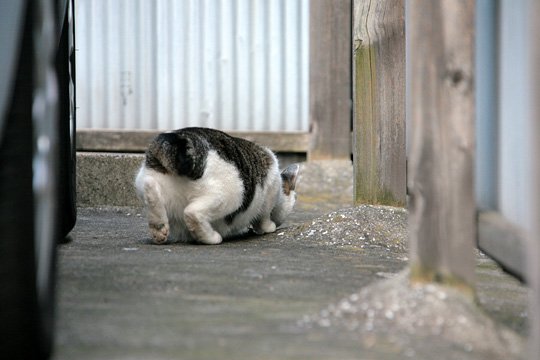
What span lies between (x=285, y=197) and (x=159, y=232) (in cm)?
118

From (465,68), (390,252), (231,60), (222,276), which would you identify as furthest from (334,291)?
(231,60)

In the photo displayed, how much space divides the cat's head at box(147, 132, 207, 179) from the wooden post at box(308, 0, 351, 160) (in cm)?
323

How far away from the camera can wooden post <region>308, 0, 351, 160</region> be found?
24.2 ft

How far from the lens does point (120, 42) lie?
7.34m

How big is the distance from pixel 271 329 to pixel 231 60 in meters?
5.15

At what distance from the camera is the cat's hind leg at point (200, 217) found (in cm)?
429

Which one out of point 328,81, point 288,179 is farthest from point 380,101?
point 328,81

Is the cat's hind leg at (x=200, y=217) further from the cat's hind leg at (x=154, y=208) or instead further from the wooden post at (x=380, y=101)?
the wooden post at (x=380, y=101)

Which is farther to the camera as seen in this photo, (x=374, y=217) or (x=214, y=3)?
(x=214, y=3)

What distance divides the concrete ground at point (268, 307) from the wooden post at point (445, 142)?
0.10 m

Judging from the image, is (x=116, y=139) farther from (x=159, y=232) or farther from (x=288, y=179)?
(x=159, y=232)

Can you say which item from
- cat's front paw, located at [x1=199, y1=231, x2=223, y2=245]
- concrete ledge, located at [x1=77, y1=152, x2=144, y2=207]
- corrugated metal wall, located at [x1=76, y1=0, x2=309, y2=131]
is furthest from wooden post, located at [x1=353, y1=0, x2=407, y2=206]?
corrugated metal wall, located at [x1=76, y1=0, x2=309, y2=131]

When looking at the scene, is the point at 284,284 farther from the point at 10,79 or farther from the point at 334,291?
the point at 10,79

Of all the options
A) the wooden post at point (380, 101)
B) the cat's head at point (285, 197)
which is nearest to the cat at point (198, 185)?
the cat's head at point (285, 197)
